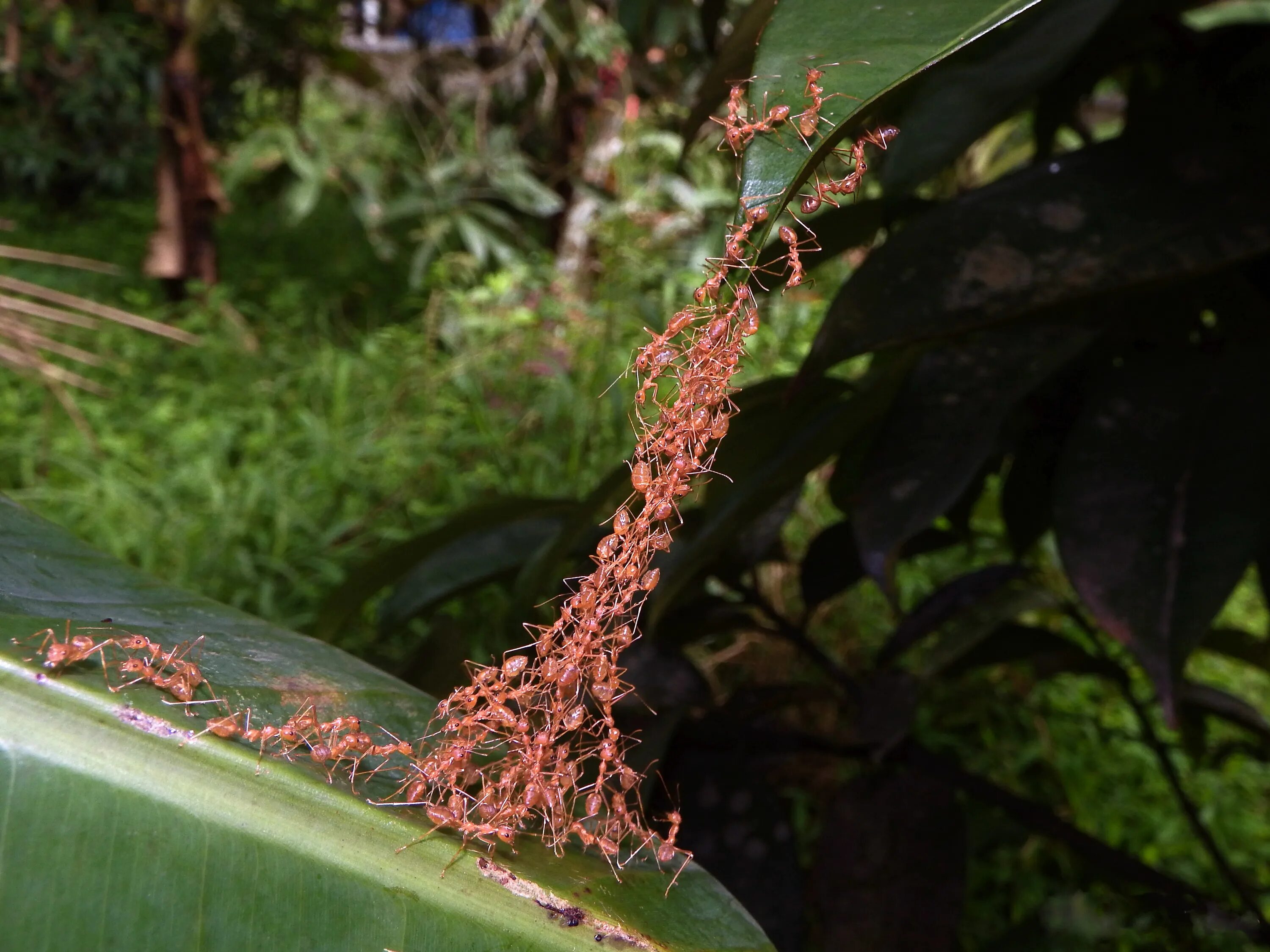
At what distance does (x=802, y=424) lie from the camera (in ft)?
2.09

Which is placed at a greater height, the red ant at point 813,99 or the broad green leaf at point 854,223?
the red ant at point 813,99

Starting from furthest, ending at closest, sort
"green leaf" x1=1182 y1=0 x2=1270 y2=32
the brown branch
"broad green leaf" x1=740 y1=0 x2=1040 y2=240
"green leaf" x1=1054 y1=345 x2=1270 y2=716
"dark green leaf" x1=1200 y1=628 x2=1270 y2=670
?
"green leaf" x1=1182 y1=0 x2=1270 y2=32
"dark green leaf" x1=1200 y1=628 x2=1270 y2=670
the brown branch
"green leaf" x1=1054 y1=345 x2=1270 y2=716
"broad green leaf" x1=740 y1=0 x2=1040 y2=240

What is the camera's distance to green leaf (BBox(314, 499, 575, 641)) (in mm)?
798

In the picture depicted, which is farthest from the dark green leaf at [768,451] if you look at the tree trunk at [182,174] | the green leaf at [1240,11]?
the tree trunk at [182,174]

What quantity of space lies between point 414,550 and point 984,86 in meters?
0.50

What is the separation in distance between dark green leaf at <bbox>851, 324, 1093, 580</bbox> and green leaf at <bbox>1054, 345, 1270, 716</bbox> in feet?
0.14

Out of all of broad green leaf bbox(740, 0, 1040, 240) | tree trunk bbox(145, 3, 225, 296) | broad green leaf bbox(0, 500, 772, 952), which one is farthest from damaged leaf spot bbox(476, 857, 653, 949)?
tree trunk bbox(145, 3, 225, 296)

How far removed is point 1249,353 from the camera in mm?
620

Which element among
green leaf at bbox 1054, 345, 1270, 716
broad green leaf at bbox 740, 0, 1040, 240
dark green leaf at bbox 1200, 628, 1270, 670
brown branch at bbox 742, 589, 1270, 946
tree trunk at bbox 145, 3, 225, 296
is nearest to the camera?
broad green leaf at bbox 740, 0, 1040, 240

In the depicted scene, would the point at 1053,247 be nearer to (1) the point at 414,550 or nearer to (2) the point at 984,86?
(2) the point at 984,86

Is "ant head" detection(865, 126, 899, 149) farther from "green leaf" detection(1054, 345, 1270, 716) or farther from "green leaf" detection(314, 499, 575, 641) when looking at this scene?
"green leaf" detection(314, 499, 575, 641)

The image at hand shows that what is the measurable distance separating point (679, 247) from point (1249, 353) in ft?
7.95

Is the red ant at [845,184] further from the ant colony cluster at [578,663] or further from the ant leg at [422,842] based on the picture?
the ant leg at [422,842]

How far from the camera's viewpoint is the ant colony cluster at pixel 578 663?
0.33 meters
